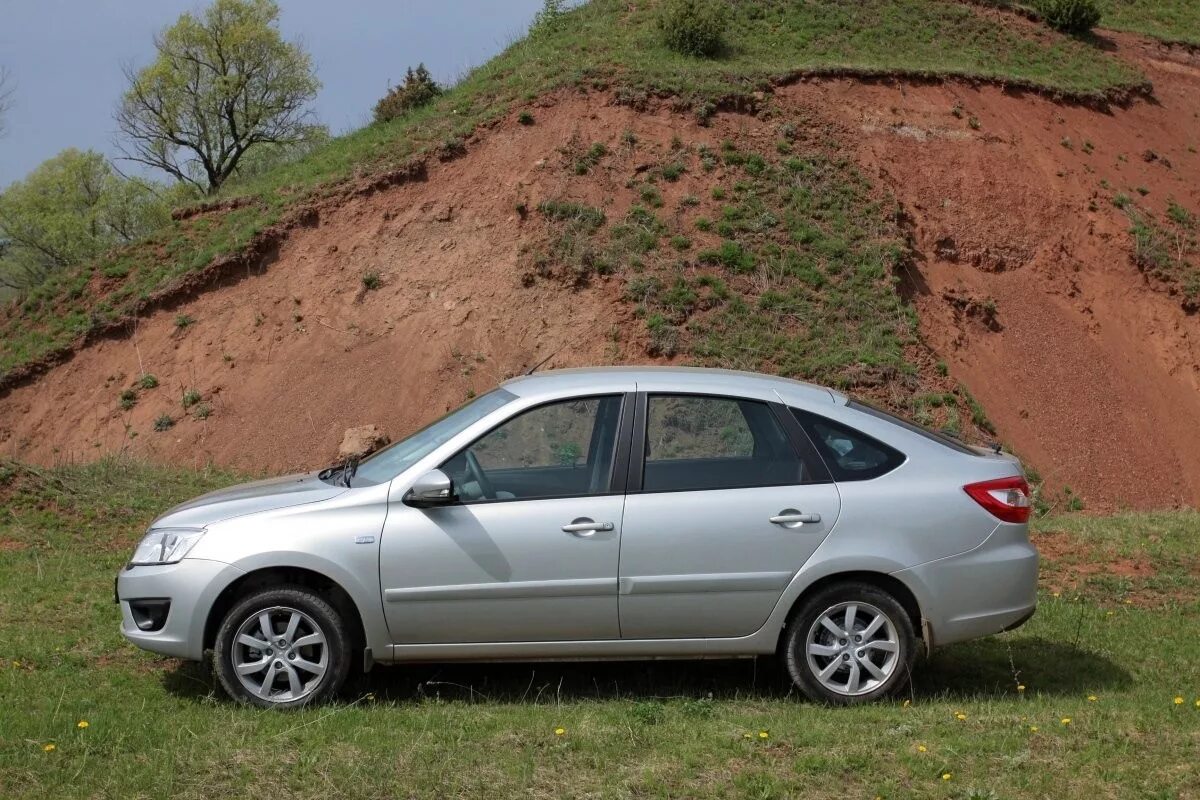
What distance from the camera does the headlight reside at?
5.53 m

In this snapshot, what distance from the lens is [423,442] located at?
6.09 meters

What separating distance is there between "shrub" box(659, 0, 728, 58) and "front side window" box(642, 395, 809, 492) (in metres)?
17.7

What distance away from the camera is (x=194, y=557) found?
5.47 meters

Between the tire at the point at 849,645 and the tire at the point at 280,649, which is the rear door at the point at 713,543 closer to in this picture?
the tire at the point at 849,645

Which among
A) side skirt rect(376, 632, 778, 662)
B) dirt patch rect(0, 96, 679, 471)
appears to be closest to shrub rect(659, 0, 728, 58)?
dirt patch rect(0, 96, 679, 471)

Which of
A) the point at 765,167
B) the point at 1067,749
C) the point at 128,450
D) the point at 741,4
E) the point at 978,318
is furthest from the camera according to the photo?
the point at 741,4

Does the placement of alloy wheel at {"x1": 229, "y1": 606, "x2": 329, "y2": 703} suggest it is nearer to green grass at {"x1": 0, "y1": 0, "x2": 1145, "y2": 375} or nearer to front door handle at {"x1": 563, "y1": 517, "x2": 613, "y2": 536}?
front door handle at {"x1": 563, "y1": 517, "x2": 613, "y2": 536}

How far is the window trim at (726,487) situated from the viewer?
18.4 feet

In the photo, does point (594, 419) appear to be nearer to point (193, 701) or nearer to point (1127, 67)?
point (193, 701)

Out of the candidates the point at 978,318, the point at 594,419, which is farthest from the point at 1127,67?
the point at 594,419

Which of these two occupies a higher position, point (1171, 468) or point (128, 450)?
point (128, 450)

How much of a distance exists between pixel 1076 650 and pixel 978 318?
482 inches

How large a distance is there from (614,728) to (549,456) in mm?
1653

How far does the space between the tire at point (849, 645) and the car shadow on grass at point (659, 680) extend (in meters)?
0.26
